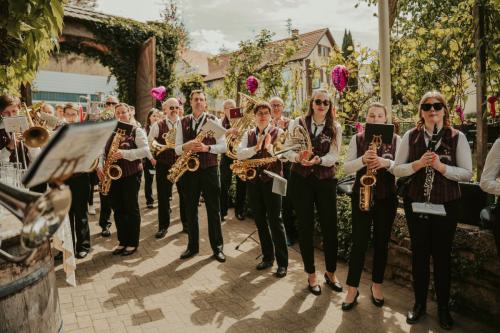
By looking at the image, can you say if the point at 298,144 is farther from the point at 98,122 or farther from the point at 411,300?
the point at 98,122

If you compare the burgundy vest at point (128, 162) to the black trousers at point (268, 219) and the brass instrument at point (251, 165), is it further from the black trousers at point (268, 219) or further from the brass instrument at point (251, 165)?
the black trousers at point (268, 219)

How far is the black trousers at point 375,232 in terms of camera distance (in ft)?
12.3

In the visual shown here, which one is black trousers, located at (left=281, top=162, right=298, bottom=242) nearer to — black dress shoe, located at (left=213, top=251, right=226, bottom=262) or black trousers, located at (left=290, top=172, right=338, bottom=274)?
black dress shoe, located at (left=213, top=251, right=226, bottom=262)

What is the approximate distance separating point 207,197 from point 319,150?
1741 mm

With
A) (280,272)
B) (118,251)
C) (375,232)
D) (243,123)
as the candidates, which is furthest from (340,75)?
(118,251)

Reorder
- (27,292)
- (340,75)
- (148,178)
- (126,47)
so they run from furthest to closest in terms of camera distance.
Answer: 1. (126,47)
2. (148,178)
3. (340,75)
4. (27,292)

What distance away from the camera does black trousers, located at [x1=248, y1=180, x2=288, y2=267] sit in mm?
4559

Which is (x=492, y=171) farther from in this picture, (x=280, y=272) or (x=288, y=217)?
(x=288, y=217)

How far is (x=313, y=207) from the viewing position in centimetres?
417

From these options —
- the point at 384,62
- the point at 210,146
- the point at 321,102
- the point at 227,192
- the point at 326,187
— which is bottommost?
the point at 227,192

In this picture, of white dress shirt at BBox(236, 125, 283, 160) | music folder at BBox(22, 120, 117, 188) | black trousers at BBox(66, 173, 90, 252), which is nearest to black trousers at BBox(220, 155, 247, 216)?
white dress shirt at BBox(236, 125, 283, 160)

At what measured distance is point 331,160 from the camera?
3.99 meters

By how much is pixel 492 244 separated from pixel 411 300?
3.32 ft

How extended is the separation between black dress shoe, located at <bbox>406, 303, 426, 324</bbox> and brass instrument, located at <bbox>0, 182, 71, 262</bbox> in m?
3.31
